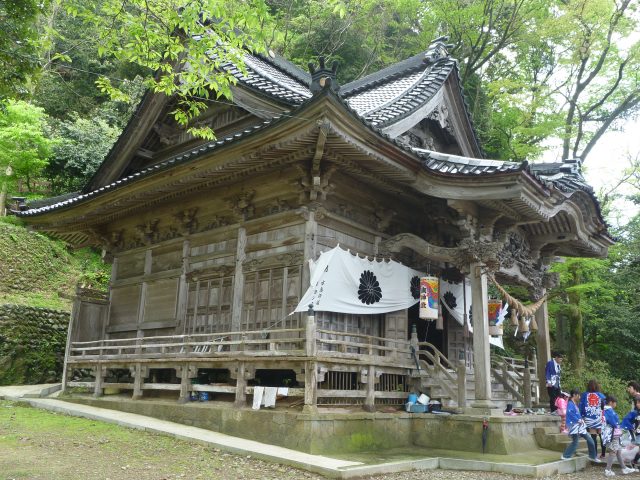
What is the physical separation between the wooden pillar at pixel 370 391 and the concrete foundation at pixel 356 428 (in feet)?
0.62

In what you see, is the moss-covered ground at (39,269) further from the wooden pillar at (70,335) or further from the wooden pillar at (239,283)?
the wooden pillar at (239,283)

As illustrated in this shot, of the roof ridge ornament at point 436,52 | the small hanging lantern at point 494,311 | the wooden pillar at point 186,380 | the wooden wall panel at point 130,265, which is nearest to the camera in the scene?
the wooden pillar at point 186,380

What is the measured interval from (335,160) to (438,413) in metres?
5.06

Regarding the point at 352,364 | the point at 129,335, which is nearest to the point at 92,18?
the point at 352,364

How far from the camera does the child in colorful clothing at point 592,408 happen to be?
9258 millimetres

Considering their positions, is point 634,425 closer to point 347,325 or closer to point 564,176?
point 564,176

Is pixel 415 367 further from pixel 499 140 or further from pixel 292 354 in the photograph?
pixel 499 140

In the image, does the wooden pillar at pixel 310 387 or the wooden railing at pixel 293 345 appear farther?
the wooden railing at pixel 293 345

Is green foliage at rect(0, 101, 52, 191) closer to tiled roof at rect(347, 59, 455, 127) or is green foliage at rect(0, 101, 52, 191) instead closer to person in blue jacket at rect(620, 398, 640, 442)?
tiled roof at rect(347, 59, 455, 127)

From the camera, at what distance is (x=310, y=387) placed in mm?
8695

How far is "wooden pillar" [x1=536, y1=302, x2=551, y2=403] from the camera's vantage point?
13.5m

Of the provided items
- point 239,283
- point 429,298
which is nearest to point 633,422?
point 429,298

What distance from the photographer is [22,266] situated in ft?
75.4

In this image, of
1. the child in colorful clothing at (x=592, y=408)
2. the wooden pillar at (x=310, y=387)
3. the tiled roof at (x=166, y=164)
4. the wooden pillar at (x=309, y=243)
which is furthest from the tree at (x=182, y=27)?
the child in colorful clothing at (x=592, y=408)
